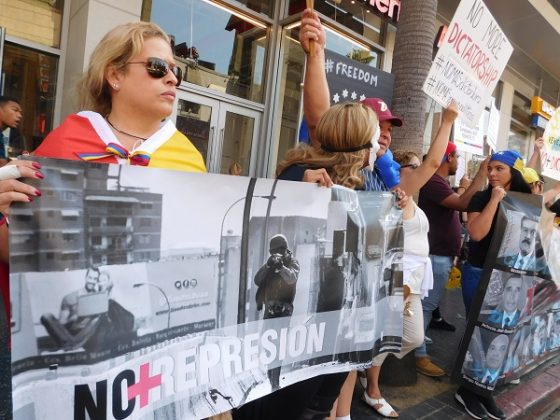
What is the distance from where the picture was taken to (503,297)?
2.95 meters

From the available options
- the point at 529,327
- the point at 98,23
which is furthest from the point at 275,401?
the point at 98,23

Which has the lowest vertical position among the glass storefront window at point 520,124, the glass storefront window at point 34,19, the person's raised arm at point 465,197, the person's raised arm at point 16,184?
the person's raised arm at point 16,184

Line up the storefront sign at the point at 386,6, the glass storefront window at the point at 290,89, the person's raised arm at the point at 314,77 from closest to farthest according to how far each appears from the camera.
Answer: the person's raised arm at the point at 314,77
the storefront sign at the point at 386,6
the glass storefront window at the point at 290,89

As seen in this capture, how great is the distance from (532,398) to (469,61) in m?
2.81

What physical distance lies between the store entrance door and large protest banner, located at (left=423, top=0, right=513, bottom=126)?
4.05 meters

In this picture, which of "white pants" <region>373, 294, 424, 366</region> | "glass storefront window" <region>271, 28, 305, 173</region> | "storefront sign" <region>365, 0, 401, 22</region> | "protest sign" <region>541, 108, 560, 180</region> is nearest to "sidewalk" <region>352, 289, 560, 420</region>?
"white pants" <region>373, 294, 424, 366</region>

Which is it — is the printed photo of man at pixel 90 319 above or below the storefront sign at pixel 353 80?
below

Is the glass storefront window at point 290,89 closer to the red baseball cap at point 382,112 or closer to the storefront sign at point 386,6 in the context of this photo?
the storefront sign at point 386,6

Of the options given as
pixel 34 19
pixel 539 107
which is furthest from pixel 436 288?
pixel 539 107

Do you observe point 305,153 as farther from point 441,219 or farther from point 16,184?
point 441,219

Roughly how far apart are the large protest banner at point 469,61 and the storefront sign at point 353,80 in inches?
42.2

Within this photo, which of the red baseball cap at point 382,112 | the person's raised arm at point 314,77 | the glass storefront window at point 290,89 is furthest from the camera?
the glass storefront window at point 290,89

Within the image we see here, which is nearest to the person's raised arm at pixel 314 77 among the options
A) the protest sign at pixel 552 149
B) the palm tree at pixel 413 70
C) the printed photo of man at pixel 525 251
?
the printed photo of man at pixel 525 251

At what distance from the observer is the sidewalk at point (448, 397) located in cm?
296
